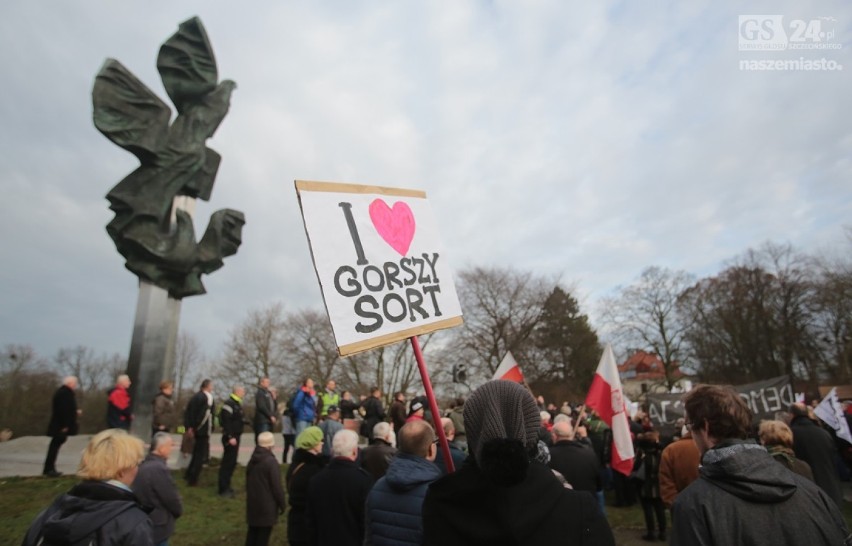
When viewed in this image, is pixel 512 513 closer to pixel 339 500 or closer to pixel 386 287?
pixel 386 287

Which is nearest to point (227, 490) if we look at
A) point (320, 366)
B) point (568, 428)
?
point (568, 428)

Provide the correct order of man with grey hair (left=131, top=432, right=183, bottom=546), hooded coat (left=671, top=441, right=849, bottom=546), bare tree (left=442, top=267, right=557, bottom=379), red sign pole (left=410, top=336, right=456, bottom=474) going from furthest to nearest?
bare tree (left=442, top=267, right=557, bottom=379), man with grey hair (left=131, top=432, right=183, bottom=546), red sign pole (left=410, top=336, right=456, bottom=474), hooded coat (left=671, top=441, right=849, bottom=546)

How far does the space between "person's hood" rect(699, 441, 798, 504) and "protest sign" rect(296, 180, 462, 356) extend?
1.65 metres

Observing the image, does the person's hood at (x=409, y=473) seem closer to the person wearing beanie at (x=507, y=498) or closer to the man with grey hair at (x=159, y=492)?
the person wearing beanie at (x=507, y=498)

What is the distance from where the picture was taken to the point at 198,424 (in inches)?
350

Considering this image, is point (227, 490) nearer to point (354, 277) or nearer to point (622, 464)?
→ point (622, 464)

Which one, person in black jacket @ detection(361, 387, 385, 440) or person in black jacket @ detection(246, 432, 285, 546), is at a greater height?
person in black jacket @ detection(361, 387, 385, 440)

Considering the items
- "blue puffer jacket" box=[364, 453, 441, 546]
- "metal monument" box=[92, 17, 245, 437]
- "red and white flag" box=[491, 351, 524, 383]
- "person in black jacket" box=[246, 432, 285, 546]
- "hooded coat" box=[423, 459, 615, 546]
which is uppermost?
"metal monument" box=[92, 17, 245, 437]

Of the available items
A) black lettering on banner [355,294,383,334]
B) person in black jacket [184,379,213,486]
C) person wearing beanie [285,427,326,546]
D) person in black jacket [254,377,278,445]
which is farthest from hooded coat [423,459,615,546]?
person in black jacket [254,377,278,445]

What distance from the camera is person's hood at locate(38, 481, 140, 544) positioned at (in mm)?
2371

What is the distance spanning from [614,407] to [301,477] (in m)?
4.41

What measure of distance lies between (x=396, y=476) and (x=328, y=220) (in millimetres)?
1643

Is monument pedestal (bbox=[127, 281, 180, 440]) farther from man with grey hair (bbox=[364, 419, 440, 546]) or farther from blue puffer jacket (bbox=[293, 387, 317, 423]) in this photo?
man with grey hair (bbox=[364, 419, 440, 546])

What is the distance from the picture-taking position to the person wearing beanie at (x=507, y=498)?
63.5 inches
